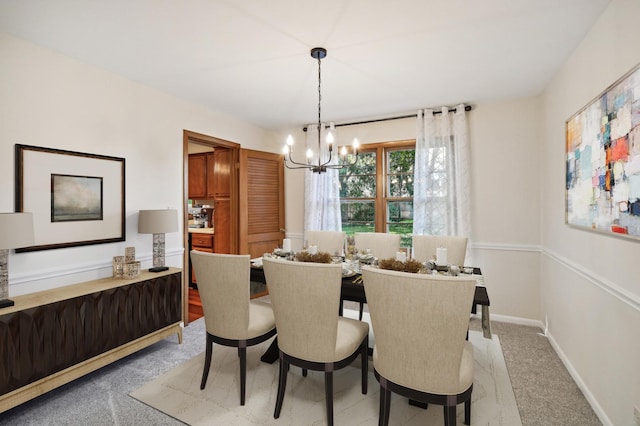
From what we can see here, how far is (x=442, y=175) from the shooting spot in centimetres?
391

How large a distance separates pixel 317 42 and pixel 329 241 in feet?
6.82

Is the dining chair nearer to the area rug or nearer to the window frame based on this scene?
the window frame

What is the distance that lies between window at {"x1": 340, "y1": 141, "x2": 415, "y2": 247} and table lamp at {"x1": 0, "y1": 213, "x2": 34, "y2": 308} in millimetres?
3469

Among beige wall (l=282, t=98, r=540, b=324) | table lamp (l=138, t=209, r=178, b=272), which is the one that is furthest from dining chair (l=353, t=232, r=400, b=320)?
table lamp (l=138, t=209, r=178, b=272)

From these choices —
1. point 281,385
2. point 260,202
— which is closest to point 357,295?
point 281,385

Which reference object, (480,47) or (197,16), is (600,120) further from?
(197,16)

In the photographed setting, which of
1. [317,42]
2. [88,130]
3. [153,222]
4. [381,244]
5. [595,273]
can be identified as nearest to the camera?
[595,273]

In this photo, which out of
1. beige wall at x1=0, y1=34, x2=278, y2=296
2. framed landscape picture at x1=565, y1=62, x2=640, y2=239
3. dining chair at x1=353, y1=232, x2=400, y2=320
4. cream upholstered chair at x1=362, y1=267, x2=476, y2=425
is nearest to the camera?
cream upholstered chair at x1=362, y1=267, x2=476, y2=425

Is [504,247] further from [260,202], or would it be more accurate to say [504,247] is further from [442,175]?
[260,202]

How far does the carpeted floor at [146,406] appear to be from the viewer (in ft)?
6.59

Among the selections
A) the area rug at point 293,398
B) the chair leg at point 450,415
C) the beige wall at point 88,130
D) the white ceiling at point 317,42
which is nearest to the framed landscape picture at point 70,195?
the beige wall at point 88,130

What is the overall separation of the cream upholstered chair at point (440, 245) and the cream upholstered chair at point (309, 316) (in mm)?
1520

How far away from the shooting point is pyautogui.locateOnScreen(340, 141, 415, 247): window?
430cm

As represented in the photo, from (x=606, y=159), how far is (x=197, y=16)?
8.92 ft
